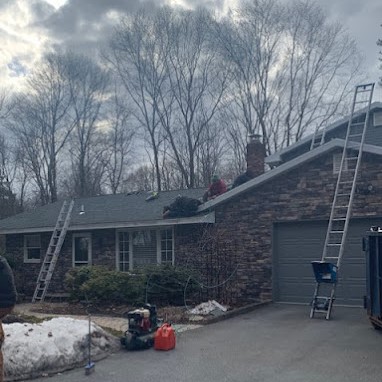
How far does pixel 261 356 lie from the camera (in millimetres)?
8836

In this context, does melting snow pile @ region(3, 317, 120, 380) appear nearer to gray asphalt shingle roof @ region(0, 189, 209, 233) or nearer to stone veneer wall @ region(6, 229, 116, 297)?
gray asphalt shingle roof @ region(0, 189, 209, 233)

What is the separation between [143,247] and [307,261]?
19.2 feet

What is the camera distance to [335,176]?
47.3ft

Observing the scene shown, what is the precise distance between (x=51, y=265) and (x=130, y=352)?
32.6 feet

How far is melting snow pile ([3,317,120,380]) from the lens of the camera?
7883 mm

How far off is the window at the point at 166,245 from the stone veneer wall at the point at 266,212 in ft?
A: 4.91

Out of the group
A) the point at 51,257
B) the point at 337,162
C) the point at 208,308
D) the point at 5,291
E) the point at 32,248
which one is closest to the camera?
the point at 5,291

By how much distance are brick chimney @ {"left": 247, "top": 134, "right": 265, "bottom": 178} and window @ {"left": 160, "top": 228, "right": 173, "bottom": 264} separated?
369 centimetres

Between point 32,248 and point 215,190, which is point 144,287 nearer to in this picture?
point 215,190

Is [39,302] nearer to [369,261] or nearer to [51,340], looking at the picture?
[51,340]

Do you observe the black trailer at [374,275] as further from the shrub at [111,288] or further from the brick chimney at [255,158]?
the brick chimney at [255,158]

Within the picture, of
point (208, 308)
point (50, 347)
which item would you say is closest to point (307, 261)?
point (208, 308)

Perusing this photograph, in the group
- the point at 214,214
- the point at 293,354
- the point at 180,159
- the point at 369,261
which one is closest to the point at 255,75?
the point at 180,159

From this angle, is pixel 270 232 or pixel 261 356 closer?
pixel 261 356
